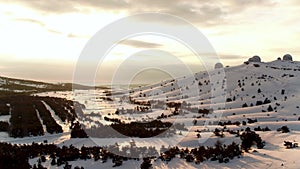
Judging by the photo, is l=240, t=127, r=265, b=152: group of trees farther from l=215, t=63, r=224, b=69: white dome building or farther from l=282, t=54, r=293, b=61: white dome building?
l=282, t=54, r=293, b=61: white dome building

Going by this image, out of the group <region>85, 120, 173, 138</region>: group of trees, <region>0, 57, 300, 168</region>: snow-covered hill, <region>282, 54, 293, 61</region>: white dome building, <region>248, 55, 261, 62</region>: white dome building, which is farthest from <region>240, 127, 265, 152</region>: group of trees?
<region>282, 54, 293, 61</region>: white dome building

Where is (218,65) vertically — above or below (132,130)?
above

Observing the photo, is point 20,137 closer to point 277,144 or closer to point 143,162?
point 143,162

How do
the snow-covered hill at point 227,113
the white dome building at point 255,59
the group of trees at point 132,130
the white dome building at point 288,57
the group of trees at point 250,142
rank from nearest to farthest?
the snow-covered hill at point 227,113
the group of trees at point 250,142
the group of trees at point 132,130
the white dome building at point 255,59
the white dome building at point 288,57

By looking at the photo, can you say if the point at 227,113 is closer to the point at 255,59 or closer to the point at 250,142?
the point at 250,142

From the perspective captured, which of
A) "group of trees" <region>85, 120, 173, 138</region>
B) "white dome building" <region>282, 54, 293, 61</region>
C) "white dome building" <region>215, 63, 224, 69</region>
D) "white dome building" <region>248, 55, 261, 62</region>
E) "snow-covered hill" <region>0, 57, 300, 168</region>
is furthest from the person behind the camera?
"white dome building" <region>282, 54, 293, 61</region>

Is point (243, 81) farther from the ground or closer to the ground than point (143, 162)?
farther from the ground

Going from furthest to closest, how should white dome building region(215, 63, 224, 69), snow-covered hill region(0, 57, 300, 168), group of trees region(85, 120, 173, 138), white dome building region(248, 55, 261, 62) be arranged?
white dome building region(248, 55, 261, 62)
white dome building region(215, 63, 224, 69)
group of trees region(85, 120, 173, 138)
snow-covered hill region(0, 57, 300, 168)

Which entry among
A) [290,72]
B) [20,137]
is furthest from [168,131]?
[290,72]

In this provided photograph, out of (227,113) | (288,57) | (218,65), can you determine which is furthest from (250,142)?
(288,57)

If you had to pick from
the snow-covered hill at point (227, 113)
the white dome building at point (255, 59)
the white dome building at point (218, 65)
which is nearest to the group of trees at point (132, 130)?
the snow-covered hill at point (227, 113)

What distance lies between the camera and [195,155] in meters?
14.0

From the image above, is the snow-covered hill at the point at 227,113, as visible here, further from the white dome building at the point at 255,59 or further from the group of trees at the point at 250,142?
the white dome building at the point at 255,59

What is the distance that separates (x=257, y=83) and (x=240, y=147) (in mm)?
20840
